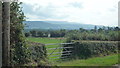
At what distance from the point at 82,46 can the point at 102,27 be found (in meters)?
13.0

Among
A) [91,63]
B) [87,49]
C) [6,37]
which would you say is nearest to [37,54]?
[6,37]

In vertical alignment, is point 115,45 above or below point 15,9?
below

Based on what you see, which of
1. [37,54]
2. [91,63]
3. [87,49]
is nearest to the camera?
[37,54]

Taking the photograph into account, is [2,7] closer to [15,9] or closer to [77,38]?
[15,9]

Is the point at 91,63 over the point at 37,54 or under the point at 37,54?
under

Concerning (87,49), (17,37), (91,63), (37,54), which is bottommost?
(91,63)

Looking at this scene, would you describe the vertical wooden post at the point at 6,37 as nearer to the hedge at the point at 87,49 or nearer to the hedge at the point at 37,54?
the hedge at the point at 37,54

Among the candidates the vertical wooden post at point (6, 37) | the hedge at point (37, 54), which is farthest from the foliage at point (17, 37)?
the hedge at point (37, 54)

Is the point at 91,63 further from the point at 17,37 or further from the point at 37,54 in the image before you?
the point at 17,37

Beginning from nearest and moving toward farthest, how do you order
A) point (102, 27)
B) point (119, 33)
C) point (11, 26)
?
point (11, 26) < point (119, 33) < point (102, 27)

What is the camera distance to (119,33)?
2494 cm

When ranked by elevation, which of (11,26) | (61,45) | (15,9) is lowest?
(61,45)

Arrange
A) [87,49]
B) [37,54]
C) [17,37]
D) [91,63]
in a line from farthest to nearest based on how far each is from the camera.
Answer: [87,49] < [91,63] < [37,54] < [17,37]

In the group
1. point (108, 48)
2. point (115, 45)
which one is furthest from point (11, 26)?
point (115, 45)
